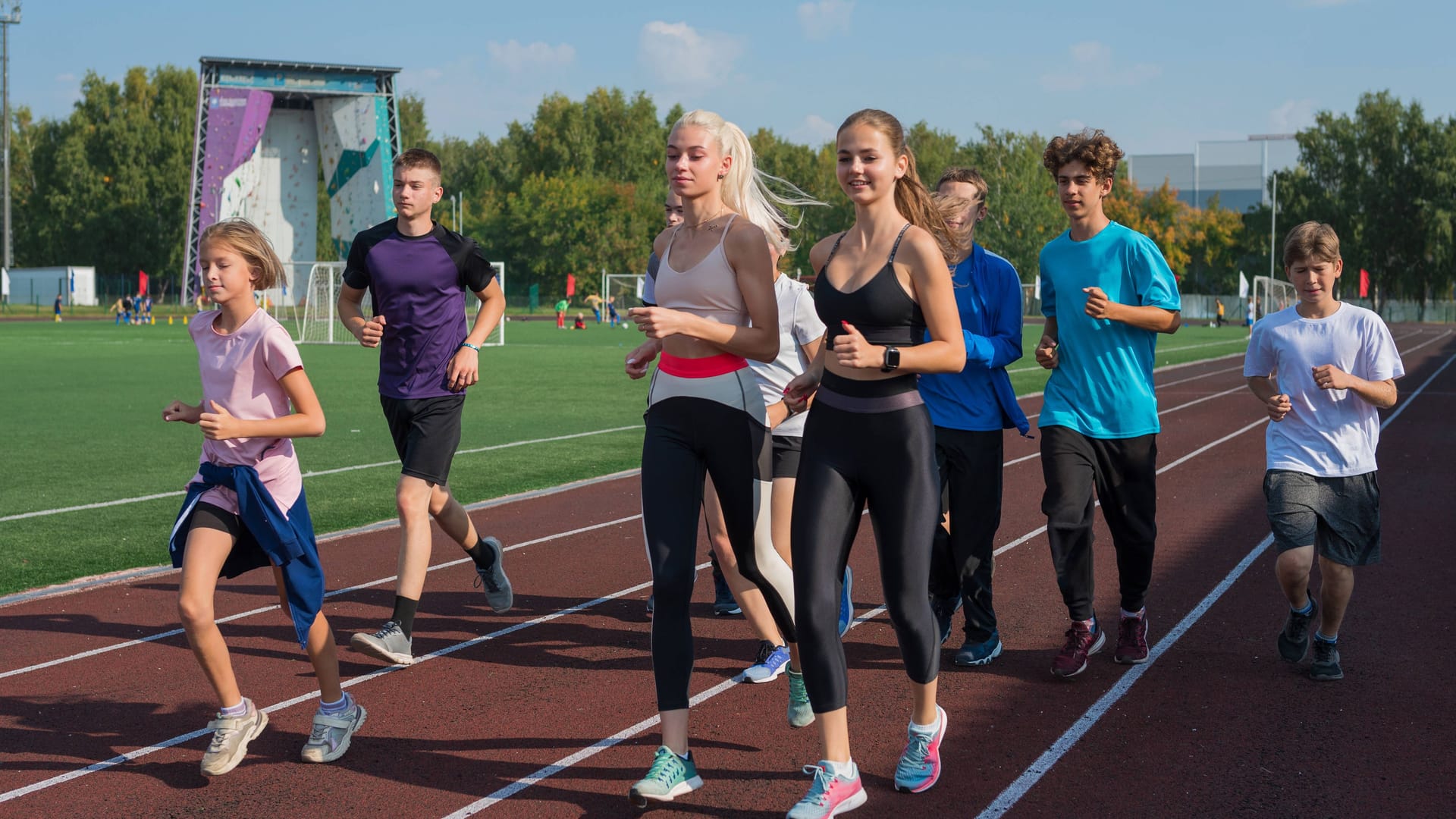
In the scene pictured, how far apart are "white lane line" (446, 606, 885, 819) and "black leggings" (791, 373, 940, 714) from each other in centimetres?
53

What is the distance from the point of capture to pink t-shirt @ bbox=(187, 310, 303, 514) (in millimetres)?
4375

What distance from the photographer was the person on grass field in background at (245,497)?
14.0ft

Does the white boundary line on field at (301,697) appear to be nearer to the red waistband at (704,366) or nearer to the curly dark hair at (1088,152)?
the red waistband at (704,366)

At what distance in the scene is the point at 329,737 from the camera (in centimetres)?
443

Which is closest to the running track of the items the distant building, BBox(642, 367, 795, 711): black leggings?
BBox(642, 367, 795, 711): black leggings

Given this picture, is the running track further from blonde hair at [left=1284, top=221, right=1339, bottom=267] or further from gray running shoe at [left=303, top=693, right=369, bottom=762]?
blonde hair at [left=1284, top=221, right=1339, bottom=267]

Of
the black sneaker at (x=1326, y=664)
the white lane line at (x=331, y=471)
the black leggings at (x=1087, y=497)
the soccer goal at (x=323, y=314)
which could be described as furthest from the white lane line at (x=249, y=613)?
the soccer goal at (x=323, y=314)

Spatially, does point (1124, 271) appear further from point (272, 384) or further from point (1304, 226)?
point (272, 384)

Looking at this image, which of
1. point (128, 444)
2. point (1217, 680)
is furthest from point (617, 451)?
point (1217, 680)

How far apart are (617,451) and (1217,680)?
347 inches

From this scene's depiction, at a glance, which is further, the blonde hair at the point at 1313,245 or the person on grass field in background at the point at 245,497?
the blonde hair at the point at 1313,245

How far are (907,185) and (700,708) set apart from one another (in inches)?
86.2

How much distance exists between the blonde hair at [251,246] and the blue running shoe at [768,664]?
2399 mm

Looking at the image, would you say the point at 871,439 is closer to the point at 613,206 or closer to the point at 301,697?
the point at 301,697
